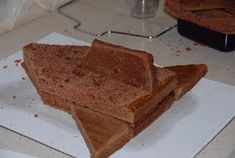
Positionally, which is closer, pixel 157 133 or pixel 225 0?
pixel 157 133

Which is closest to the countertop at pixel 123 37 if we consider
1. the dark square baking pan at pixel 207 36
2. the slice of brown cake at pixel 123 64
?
the dark square baking pan at pixel 207 36

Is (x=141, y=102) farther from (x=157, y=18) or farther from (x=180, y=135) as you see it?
(x=157, y=18)

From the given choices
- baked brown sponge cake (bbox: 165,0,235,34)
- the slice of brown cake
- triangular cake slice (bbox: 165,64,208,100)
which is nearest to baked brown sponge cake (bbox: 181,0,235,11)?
baked brown sponge cake (bbox: 165,0,235,34)

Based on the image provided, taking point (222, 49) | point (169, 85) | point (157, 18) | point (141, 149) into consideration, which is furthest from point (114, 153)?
point (157, 18)

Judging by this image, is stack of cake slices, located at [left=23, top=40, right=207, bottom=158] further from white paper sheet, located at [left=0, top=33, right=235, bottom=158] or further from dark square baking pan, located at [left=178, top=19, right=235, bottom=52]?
dark square baking pan, located at [left=178, top=19, right=235, bottom=52]

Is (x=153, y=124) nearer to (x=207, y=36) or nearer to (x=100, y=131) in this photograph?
(x=100, y=131)

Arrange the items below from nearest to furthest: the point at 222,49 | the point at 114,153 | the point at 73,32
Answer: the point at 114,153
the point at 222,49
the point at 73,32
